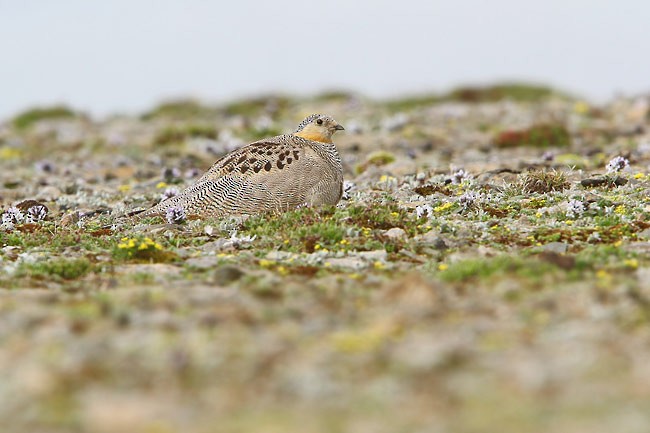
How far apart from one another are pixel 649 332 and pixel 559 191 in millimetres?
7708

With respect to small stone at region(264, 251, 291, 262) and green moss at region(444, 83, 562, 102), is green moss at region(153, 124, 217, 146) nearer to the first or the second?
green moss at region(444, 83, 562, 102)

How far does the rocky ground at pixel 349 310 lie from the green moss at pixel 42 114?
963 inches

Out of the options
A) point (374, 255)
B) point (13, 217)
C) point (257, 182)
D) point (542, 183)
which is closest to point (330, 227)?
point (374, 255)

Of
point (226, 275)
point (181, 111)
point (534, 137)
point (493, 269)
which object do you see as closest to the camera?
point (493, 269)

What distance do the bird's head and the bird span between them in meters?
0.76

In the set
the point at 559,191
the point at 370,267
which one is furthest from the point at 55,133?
the point at 370,267

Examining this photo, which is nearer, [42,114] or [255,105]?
[255,105]

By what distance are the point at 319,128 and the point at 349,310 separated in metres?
7.32

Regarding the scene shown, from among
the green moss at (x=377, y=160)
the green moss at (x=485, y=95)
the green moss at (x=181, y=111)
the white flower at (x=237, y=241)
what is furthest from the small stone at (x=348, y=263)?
the green moss at (x=181, y=111)

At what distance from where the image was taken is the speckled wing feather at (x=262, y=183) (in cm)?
1363

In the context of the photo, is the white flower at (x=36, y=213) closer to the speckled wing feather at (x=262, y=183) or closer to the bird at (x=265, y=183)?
the bird at (x=265, y=183)

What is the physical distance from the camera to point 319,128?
1527cm

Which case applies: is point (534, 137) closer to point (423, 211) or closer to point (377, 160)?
point (377, 160)

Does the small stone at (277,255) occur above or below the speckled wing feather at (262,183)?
below
